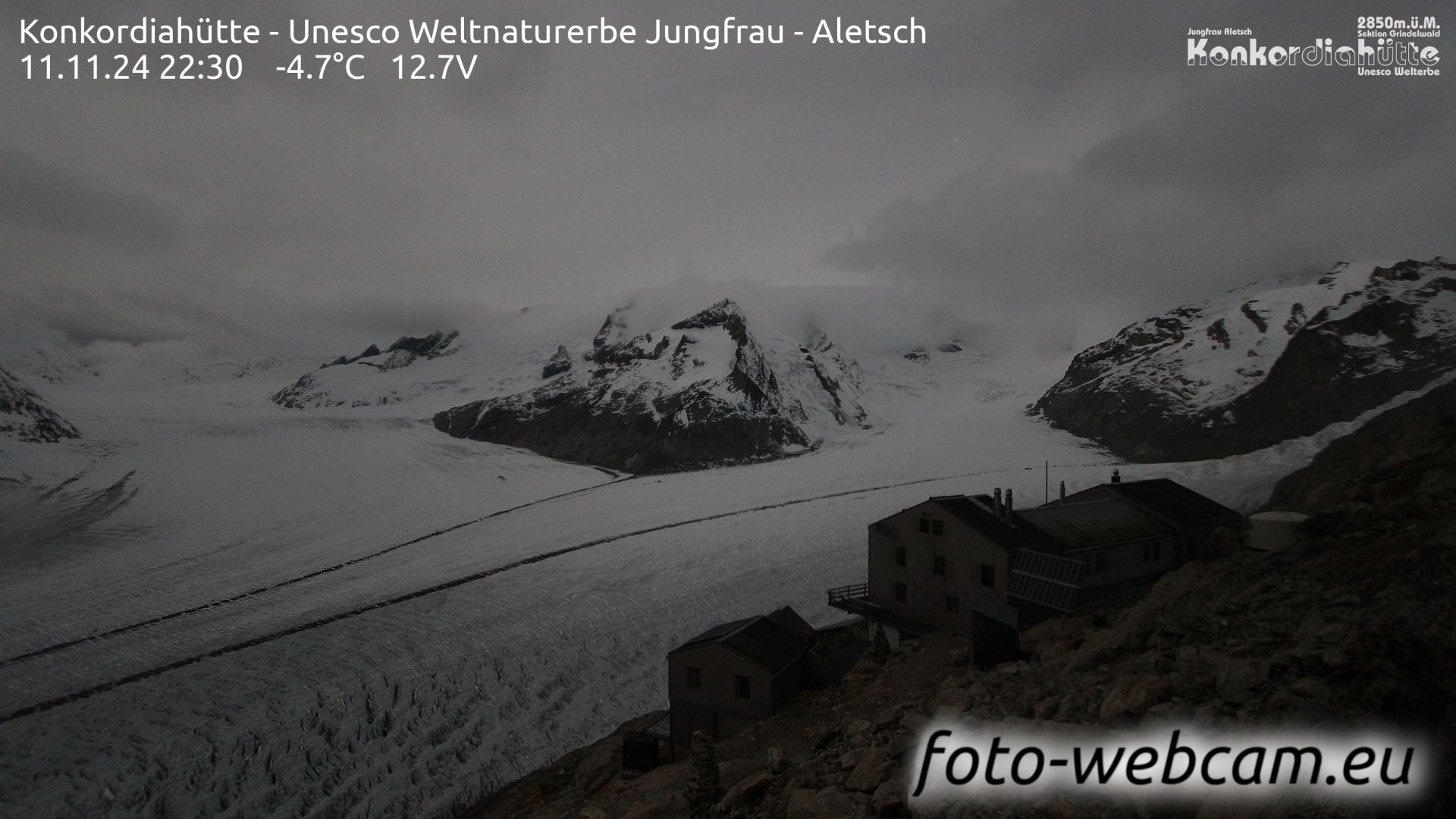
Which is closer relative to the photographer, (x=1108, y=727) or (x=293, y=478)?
(x=1108, y=727)

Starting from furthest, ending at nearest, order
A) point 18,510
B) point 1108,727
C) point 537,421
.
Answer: point 537,421 → point 18,510 → point 1108,727

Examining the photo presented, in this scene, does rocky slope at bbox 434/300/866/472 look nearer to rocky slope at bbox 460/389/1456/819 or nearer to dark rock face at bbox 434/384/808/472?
dark rock face at bbox 434/384/808/472

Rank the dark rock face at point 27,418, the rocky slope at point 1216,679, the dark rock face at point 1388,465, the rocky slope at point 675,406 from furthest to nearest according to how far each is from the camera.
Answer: the rocky slope at point 675,406, the dark rock face at point 27,418, the dark rock face at point 1388,465, the rocky slope at point 1216,679

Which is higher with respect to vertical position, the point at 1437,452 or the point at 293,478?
the point at 1437,452

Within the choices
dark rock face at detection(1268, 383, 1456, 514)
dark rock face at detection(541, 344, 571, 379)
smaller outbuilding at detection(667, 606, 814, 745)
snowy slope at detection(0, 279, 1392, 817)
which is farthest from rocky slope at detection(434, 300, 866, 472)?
smaller outbuilding at detection(667, 606, 814, 745)

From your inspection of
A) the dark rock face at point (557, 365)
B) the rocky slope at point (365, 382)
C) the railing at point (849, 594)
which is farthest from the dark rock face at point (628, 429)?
the railing at point (849, 594)

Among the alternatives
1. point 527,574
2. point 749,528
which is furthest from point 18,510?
point 749,528

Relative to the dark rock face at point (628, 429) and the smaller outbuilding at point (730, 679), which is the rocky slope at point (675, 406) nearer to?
the dark rock face at point (628, 429)

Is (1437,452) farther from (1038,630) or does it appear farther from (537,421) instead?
(537,421)
